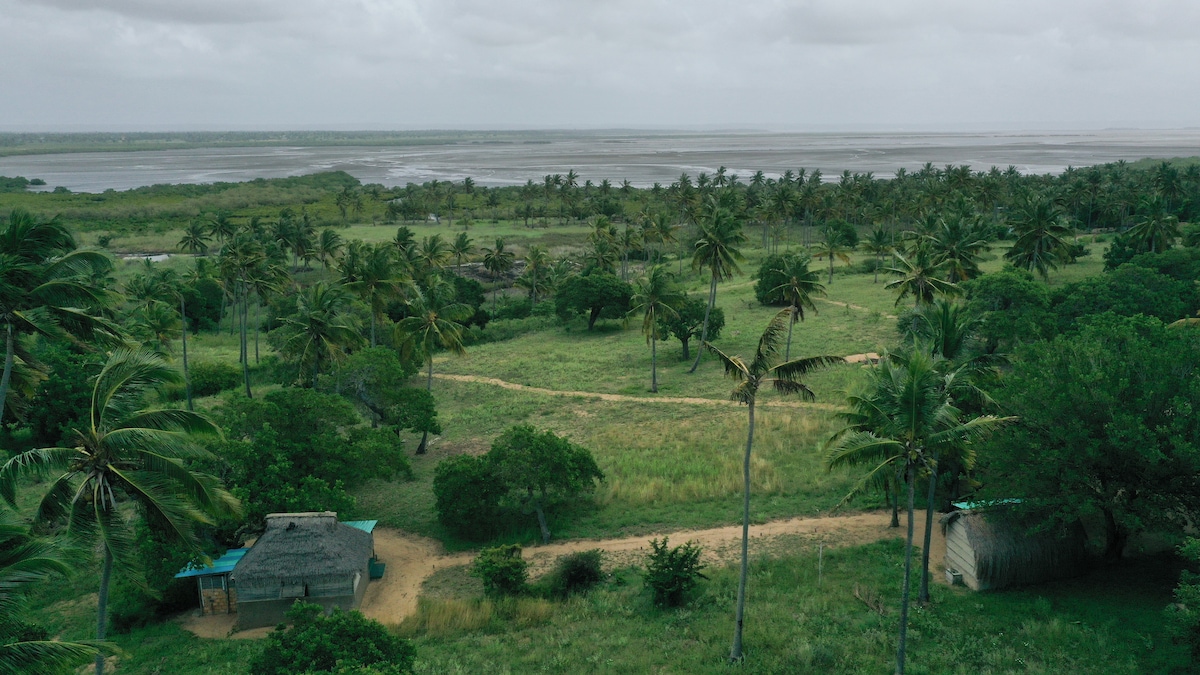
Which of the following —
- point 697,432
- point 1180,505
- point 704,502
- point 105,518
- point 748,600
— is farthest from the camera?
point 697,432

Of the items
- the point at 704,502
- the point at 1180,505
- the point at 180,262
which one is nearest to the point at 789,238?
the point at 180,262

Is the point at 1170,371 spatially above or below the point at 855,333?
above

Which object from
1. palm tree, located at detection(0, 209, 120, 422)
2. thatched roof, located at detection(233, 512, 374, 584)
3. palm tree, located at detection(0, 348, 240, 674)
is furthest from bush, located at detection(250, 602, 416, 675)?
palm tree, located at detection(0, 209, 120, 422)

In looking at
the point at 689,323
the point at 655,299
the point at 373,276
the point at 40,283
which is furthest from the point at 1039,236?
the point at 40,283

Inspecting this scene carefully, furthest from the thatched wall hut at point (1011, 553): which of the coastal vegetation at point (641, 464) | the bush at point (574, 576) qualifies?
the bush at point (574, 576)

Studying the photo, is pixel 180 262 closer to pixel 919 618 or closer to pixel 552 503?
pixel 552 503

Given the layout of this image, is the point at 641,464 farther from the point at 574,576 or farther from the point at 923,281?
the point at 923,281

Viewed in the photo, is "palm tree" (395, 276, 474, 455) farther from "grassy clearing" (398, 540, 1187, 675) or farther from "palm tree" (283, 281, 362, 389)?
"grassy clearing" (398, 540, 1187, 675)
